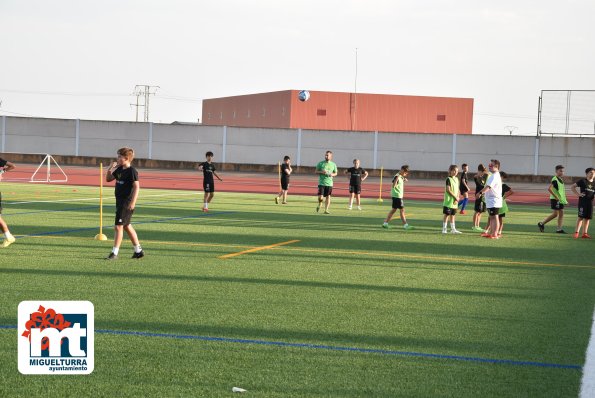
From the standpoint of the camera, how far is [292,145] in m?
59.5

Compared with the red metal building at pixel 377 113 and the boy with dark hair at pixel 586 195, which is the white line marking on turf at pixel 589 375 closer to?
the boy with dark hair at pixel 586 195

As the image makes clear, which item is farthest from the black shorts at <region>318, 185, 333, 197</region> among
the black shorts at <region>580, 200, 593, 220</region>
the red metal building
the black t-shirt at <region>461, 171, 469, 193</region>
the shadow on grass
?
the red metal building

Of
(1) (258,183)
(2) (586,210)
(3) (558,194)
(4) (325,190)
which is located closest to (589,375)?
(2) (586,210)

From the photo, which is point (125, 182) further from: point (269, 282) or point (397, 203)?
point (397, 203)

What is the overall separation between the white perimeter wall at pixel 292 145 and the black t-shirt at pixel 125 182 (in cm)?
4487

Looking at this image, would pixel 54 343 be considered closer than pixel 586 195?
Yes

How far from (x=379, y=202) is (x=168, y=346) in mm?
28060

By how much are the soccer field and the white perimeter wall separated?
1512 inches

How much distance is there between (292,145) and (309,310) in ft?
164

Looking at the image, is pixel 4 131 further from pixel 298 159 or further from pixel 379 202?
pixel 379 202

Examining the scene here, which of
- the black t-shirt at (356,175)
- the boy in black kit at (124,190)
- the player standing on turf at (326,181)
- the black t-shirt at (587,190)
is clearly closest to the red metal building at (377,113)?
the black t-shirt at (356,175)

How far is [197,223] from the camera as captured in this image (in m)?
21.6

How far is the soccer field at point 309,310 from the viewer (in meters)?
6.82

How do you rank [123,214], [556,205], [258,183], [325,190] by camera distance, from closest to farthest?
[123,214]
[556,205]
[325,190]
[258,183]
